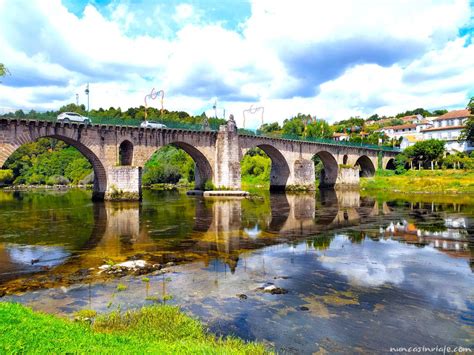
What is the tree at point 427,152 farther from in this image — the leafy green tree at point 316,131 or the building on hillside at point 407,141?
the leafy green tree at point 316,131

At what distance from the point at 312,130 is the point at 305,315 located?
117m

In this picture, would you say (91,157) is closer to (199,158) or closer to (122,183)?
(122,183)

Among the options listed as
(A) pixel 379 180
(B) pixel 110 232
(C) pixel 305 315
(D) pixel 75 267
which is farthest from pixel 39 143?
(C) pixel 305 315

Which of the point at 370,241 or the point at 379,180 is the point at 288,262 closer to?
the point at 370,241

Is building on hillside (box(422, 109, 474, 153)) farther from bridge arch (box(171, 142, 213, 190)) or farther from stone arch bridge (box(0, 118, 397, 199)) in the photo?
bridge arch (box(171, 142, 213, 190))

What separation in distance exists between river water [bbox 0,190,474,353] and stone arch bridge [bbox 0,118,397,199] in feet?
39.7

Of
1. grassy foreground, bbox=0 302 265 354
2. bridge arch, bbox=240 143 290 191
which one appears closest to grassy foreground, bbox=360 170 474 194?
bridge arch, bbox=240 143 290 191

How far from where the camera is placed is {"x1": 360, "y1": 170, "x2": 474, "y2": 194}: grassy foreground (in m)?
59.0

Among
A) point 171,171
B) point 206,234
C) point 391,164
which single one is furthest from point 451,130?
point 206,234

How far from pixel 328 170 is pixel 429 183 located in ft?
73.1

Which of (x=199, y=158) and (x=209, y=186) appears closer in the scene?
(x=199, y=158)

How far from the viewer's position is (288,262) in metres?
16.1

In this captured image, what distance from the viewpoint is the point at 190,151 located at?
174 feet

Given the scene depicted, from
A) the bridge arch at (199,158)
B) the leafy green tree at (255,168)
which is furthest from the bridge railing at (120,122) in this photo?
the leafy green tree at (255,168)
